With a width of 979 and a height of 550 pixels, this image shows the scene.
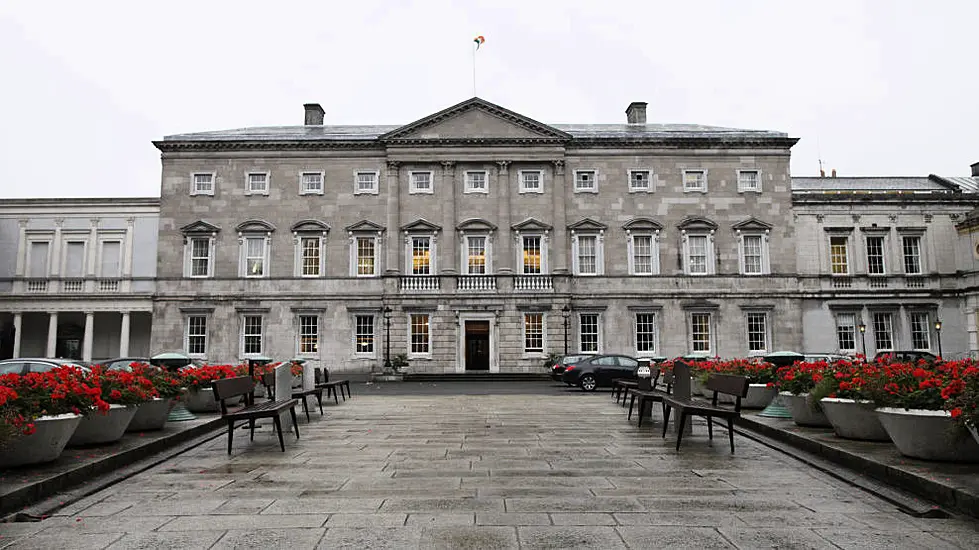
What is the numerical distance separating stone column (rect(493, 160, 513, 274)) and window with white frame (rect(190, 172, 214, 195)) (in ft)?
52.0

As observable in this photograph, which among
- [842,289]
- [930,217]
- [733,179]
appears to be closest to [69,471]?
[733,179]

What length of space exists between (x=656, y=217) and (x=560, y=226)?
5359 mm

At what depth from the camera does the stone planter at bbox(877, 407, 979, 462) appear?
26.2ft

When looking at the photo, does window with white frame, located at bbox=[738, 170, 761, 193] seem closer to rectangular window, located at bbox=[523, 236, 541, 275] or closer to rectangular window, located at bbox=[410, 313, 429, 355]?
rectangular window, located at bbox=[523, 236, 541, 275]

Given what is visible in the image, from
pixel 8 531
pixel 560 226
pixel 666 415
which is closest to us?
pixel 8 531

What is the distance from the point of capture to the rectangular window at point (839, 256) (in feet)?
131

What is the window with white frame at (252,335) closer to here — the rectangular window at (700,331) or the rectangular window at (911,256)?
the rectangular window at (700,331)

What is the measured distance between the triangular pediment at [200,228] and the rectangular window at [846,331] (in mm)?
34428

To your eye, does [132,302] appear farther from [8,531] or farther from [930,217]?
[930,217]

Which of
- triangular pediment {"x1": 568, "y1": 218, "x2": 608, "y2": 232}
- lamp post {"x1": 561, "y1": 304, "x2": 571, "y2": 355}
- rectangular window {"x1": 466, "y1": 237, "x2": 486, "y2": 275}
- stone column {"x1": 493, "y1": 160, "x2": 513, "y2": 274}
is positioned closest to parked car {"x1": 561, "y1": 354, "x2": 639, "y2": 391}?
lamp post {"x1": 561, "y1": 304, "x2": 571, "y2": 355}

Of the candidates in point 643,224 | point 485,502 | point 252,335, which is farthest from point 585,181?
point 485,502

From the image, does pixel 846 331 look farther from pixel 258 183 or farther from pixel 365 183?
pixel 258 183

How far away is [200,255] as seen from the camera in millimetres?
38594

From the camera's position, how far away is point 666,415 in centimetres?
1220
